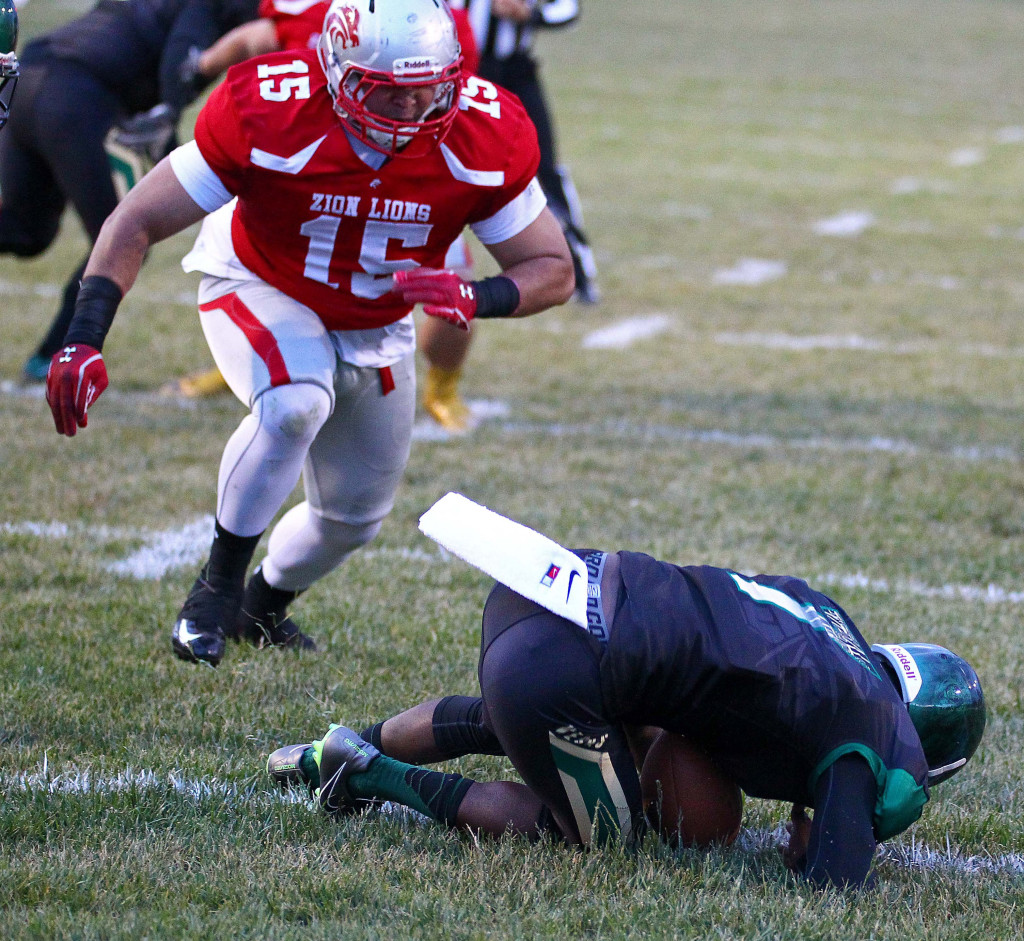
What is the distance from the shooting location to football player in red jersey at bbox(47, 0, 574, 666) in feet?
9.07

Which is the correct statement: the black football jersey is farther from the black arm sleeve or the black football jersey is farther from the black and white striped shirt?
the black and white striped shirt

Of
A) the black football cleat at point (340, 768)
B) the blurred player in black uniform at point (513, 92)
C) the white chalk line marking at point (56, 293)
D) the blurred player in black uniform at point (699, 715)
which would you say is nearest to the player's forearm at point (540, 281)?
the blurred player in black uniform at point (699, 715)

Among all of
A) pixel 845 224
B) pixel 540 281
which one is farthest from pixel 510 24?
pixel 845 224

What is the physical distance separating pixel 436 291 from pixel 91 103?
3.00 metres

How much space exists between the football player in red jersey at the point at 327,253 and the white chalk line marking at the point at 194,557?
2.27 ft

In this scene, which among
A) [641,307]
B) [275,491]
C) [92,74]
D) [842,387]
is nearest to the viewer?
[275,491]

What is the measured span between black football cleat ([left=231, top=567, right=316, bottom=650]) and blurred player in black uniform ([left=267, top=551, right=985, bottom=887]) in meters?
0.90

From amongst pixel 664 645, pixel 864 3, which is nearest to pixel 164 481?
pixel 664 645

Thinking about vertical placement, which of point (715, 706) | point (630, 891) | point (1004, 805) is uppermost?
point (715, 706)

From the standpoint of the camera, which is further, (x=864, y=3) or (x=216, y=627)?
(x=864, y=3)

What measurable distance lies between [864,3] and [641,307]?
94.8 ft

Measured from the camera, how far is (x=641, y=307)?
7.96m

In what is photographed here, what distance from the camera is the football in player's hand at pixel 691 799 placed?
2.44 m

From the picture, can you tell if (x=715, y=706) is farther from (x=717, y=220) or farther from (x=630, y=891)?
(x=717, y=220)
